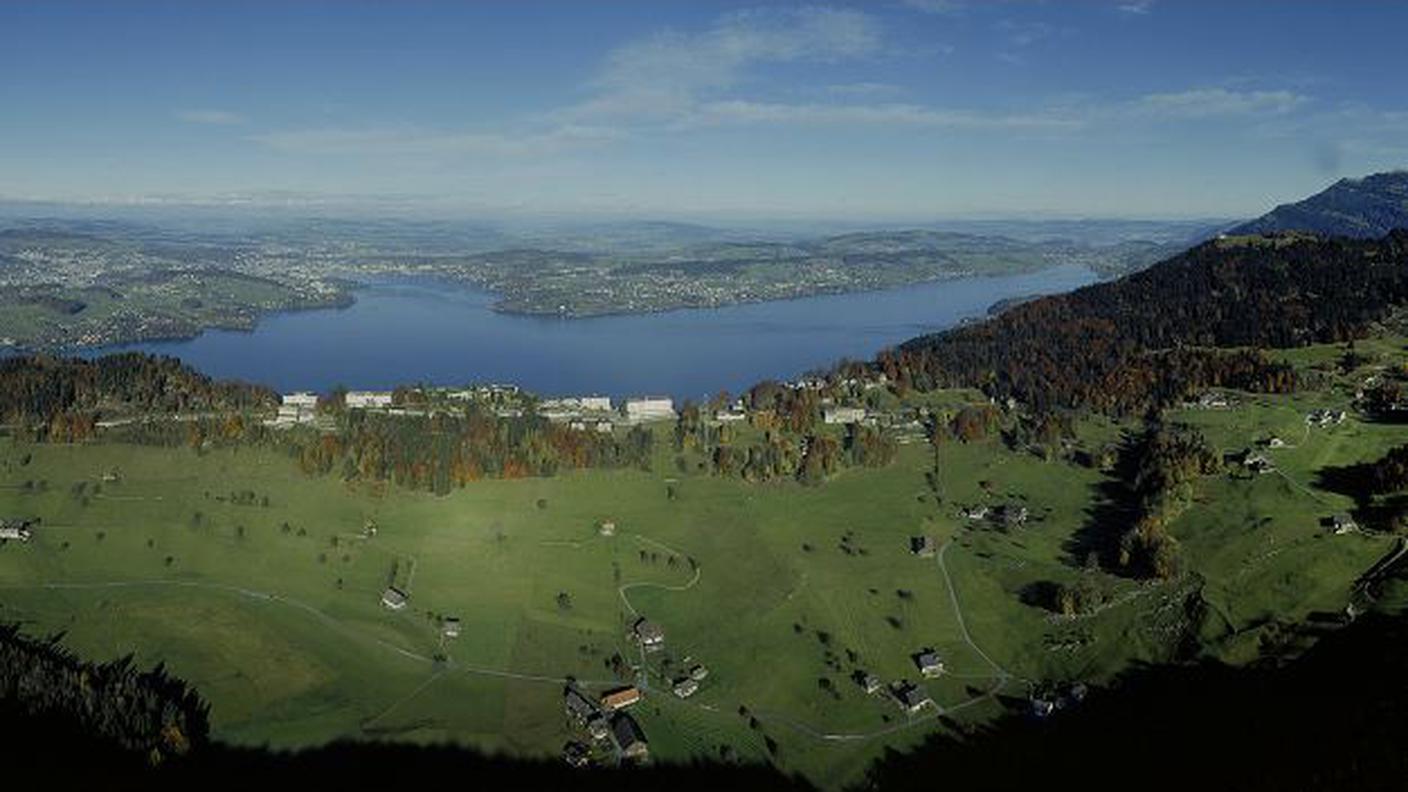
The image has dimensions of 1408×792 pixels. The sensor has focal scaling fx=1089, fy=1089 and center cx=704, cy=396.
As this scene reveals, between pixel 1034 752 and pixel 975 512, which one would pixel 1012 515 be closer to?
pixel 975 512

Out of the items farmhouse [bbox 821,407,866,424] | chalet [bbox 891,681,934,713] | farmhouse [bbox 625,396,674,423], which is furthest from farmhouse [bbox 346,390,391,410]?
chalet [bbox 891,681,934,713]

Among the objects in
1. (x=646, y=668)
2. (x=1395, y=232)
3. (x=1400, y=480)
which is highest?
(x=1395, y=232)

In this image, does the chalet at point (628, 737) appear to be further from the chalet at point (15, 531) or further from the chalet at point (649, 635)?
the chalet at point (15, 531)

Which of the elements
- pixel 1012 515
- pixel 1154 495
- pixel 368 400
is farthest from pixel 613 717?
pixel 368 400

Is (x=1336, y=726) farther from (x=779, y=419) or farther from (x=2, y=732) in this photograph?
(x=779, y=419)

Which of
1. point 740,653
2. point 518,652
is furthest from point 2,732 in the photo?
point 740,653

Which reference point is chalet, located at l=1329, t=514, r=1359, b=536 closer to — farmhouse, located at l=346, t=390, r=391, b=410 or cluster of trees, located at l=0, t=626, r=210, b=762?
cluster of trees, located at l=0, t=626, r=210, b=762
